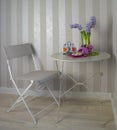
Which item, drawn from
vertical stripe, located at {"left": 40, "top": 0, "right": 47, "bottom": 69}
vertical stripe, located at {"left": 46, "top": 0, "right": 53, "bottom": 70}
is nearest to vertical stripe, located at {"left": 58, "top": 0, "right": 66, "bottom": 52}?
vertical stripe, located at {"left": 46, "top": 0, "right": 53, "bottom": 70}

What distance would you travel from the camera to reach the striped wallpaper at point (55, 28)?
308 centimetres

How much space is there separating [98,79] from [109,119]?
2.61 ft

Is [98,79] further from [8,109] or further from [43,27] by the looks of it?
[8,109]

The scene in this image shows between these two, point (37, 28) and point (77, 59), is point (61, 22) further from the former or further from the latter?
point (77, 59)

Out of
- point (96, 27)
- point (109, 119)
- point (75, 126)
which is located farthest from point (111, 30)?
point (75, 126)

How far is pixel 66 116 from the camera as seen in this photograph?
2600 millimetres

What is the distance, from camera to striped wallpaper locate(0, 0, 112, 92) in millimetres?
3076

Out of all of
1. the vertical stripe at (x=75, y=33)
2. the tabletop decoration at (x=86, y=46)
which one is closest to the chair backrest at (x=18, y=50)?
the vertical stripe at (x=75, y=33)

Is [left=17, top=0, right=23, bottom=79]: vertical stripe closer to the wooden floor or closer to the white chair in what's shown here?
the white chair

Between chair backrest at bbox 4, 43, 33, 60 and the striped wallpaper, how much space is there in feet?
0.50

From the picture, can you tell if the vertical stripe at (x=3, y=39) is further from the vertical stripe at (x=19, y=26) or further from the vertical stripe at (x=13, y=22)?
the vertical stripe at (x=19, y=26)

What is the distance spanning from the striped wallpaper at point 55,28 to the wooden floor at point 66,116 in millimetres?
351

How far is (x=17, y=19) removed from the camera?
10.9 feet

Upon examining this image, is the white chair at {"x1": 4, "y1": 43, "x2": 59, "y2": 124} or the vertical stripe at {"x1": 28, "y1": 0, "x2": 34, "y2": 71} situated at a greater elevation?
the vertical stripe at {"x1": 28, "y1": 0, "x2": 34, "y2": 71}
